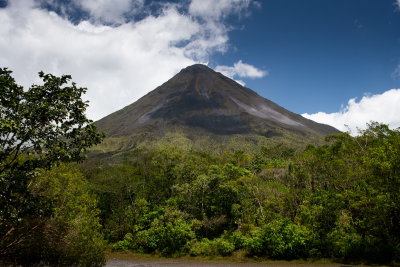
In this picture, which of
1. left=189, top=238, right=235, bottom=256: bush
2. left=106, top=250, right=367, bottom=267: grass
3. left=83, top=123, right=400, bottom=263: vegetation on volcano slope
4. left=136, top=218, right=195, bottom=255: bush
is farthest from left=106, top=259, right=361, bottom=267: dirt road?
left=136, top=218, right=195, bottom=255: bush

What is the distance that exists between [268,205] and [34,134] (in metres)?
25.2

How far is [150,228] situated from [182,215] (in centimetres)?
368

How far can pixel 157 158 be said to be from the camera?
1570 inches

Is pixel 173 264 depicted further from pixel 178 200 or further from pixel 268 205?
pixel 268 205

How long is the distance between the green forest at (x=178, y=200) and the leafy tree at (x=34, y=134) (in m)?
0.03

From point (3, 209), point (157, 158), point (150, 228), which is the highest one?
point (157, 158)

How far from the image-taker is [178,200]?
111ft

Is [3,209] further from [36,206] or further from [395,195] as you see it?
[395,195]

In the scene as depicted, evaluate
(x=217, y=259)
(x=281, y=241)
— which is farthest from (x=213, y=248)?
(x=281, y=241)

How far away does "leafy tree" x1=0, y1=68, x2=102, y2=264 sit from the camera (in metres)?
8.61

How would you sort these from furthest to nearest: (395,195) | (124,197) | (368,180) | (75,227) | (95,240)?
(124,197), (368,180), (395,195), (95,240), (75,227)

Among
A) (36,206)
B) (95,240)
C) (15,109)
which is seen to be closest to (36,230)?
(36,206)

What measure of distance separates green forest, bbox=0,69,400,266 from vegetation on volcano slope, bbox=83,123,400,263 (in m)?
0.10

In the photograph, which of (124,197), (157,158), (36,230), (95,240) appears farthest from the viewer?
(157,158)
